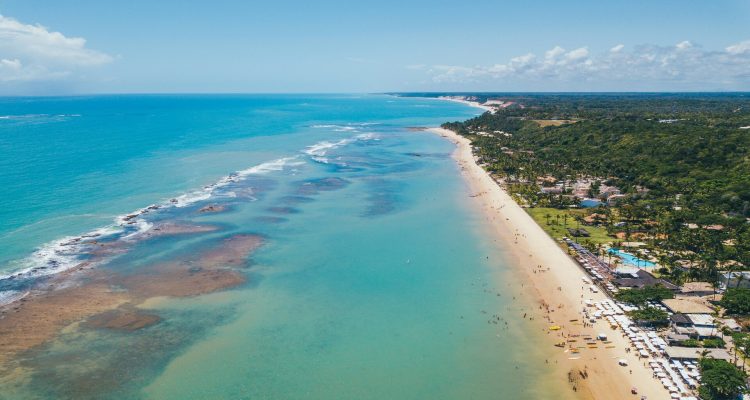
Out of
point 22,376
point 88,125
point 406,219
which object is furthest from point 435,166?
point 88,125

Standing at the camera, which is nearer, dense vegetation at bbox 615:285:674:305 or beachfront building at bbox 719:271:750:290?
dense vegetation at bbox 615:285:674:305

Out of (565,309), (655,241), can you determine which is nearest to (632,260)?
(655,241)

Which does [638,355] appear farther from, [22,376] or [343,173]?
[343,173]

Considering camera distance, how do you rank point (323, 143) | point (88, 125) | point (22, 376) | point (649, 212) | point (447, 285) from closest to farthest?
point (22, 376) < point (447, 285) < point (649, 212) < point (323, 143) < point (88, 125)

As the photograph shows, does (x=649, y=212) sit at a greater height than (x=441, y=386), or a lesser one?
greater

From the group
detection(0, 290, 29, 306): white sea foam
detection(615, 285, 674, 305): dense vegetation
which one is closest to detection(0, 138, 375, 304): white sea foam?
detection(0, 290, 29, 306): white sea foam

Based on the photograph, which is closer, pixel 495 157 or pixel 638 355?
pixel 638 355

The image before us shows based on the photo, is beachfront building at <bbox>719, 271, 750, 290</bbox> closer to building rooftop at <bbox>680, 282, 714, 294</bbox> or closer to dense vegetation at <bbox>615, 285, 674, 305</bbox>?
building rooftop at <bbox>680, 282, 714, 294</bbox>
